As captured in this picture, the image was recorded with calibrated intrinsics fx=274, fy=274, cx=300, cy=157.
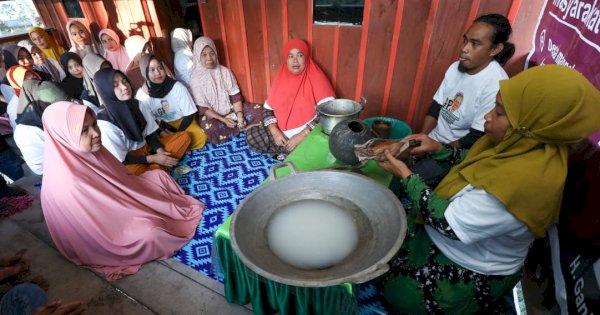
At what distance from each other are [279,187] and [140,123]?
238 cm

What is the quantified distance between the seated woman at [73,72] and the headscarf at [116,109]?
180 cm

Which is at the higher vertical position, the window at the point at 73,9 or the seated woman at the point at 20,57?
the window at the point at 73,9

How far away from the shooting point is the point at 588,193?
116 cm

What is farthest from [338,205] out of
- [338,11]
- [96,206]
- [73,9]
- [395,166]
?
[73,9]

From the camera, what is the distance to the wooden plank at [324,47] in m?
3.00

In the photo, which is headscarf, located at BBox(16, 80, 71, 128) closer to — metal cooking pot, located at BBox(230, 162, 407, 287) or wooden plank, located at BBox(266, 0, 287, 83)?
wooden plank, located at BBox(266, 0, 287, 83)

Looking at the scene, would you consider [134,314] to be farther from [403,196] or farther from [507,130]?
[507,130]

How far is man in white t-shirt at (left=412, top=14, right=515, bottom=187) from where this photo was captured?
1831 millimetres

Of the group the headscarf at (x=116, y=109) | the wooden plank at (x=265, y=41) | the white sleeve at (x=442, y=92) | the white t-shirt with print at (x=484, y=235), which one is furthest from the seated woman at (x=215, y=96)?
the white t-shirt with print at (x=484, y=235)

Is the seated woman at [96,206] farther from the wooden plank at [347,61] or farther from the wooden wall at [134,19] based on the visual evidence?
the wooden wall at [134,19]

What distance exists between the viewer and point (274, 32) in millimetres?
3342

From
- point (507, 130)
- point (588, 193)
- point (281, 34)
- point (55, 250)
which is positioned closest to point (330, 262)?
point (507, 130)

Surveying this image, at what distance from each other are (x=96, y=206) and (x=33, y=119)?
178cm

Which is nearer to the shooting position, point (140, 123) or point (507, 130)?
point (507, 130)
